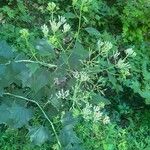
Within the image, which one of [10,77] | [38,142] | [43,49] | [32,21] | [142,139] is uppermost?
[43,49]

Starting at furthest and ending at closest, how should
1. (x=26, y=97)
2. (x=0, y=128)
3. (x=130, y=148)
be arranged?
(x=130, y=148)
(x=0, y=128)
(x=26, y=97)

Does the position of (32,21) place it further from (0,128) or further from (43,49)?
(43,49)

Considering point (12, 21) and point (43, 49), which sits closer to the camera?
point (43, 49)

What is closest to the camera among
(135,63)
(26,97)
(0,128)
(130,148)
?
(26,97)

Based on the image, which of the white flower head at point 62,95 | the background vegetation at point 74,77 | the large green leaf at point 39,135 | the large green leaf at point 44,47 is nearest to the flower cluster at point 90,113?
the background vegetation at point 74,77

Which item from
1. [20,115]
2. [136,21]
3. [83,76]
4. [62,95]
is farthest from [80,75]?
[136,21]

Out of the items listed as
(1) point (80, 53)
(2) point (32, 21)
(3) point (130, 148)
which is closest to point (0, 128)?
(3) point (130, 148)

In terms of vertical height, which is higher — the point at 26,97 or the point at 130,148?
the point at 26,97
